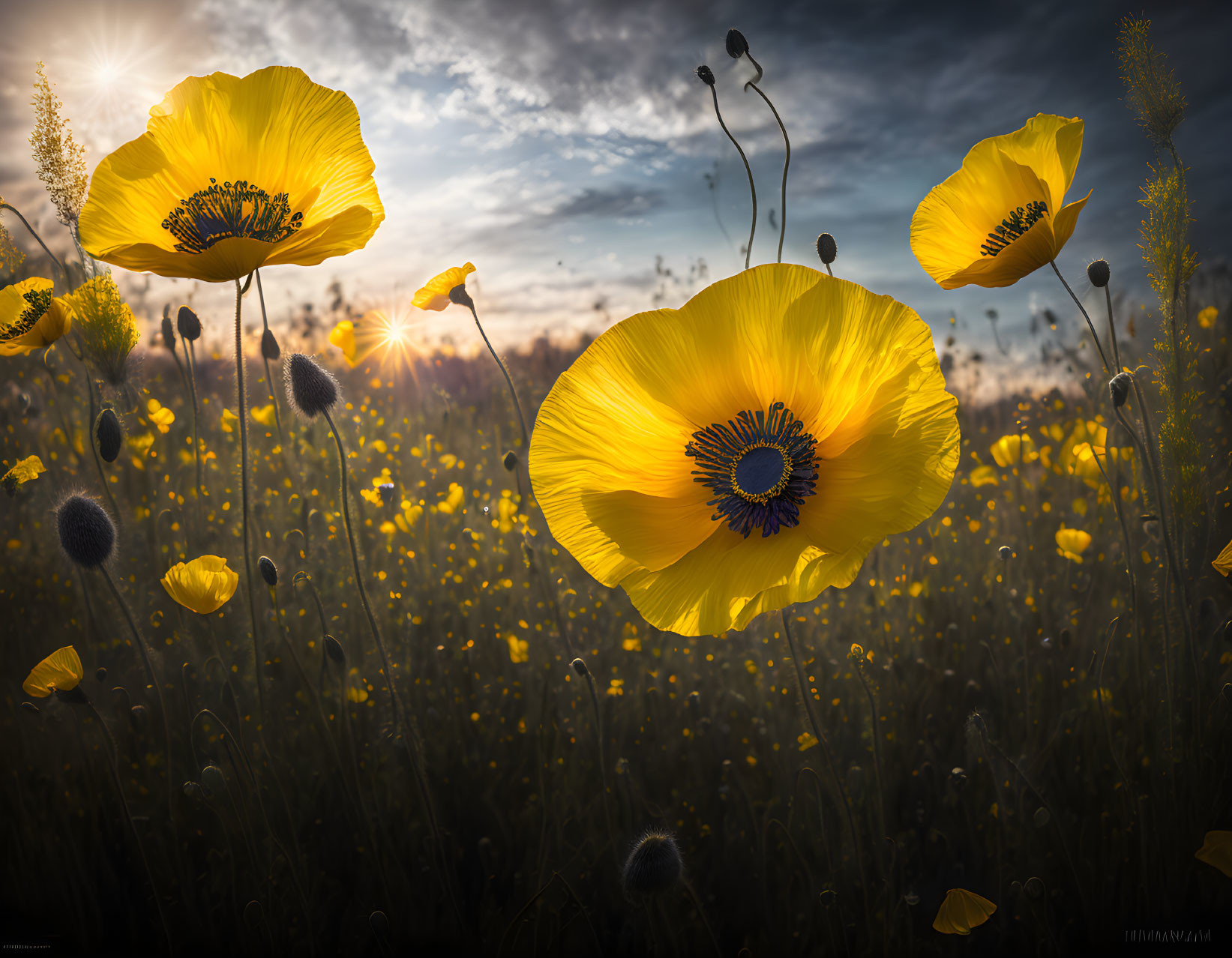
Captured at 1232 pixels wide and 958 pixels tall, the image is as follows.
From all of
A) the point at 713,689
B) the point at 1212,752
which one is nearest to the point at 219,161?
the point at 713,689

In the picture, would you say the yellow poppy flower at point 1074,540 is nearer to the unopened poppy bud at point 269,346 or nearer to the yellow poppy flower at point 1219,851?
the yellow poppy flower at point 1219,851

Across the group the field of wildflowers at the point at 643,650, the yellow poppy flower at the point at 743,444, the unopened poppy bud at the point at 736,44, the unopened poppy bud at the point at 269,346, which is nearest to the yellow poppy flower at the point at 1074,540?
the field of wildflowers at the point at 643,650

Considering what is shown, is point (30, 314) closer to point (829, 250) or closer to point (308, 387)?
point (308, 387)

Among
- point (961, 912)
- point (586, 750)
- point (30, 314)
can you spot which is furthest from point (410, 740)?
point (30, 314)

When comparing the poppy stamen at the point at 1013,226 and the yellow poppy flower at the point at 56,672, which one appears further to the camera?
the yellow poppy flower at the point at 56,672

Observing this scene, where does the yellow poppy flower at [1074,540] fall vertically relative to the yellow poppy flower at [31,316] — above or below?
below

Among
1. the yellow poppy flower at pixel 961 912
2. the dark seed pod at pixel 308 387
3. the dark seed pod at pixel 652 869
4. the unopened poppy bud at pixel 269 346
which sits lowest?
the yellow poppy flower at pixel 961 912
